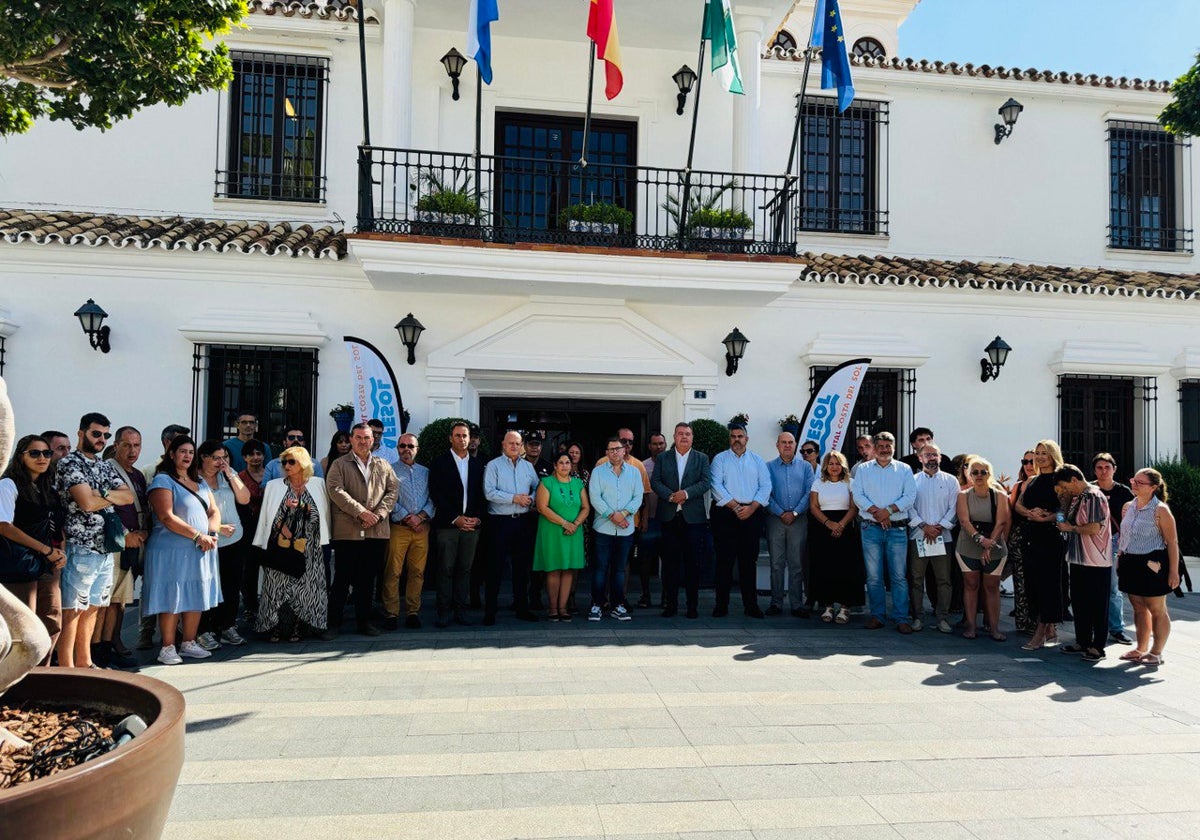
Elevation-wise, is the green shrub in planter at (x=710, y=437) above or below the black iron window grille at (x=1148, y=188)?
below

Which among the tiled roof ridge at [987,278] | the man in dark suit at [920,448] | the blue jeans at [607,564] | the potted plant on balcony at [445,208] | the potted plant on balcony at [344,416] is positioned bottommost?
the blue jeans at [607,564]

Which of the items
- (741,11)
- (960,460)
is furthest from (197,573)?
(741,11)

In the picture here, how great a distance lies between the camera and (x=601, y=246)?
10.2 metres

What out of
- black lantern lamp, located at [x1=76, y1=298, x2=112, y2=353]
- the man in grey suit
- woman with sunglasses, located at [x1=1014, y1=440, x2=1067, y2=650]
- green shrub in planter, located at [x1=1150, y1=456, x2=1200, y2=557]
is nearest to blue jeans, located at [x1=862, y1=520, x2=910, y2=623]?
woman with sunglasses, located at [x1=1014, y1=440, x2=1067, y2=650]

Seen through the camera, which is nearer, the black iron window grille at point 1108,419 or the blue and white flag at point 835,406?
the blue and white flag at point 835,406

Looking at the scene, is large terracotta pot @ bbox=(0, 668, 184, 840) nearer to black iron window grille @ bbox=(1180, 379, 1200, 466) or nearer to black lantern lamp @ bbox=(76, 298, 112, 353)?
black lantern lamp @ bbox=(76, 298, 112, 353)

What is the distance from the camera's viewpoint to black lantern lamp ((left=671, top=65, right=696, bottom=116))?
11680 mm

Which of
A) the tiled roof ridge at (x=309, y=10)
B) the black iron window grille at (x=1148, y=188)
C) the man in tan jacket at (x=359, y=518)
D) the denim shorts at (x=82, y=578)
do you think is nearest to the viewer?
the denim shorts at (x=82, y=578)

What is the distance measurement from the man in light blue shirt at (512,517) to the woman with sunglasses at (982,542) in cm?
406

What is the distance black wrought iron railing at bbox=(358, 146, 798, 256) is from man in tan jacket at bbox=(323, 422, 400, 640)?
11.3 ft

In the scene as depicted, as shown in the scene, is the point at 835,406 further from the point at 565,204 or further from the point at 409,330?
the point at 409,330

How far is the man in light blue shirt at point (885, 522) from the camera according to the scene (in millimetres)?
7715

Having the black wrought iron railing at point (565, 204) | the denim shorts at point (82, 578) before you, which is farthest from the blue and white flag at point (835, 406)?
the denim shorts at point (82, 578)

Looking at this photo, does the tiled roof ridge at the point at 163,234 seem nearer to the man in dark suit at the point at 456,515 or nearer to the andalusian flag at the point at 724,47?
the man in dark suit at the point at 456,515
